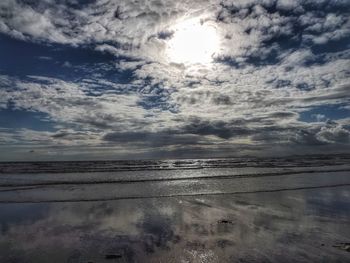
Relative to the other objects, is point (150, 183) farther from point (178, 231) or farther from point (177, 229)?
point (178, 231)

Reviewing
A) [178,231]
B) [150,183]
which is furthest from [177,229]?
[150,183]

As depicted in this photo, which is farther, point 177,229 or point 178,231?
point 177,229

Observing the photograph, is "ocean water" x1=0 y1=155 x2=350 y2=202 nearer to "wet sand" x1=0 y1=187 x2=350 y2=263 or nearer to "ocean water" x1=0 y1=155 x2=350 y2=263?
"ocean water" x1=0 y1=155 x2=350 y2=263

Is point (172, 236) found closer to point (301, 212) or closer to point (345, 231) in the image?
point (345, 231)

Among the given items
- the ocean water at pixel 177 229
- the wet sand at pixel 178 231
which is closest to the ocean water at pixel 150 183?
the ocean water at pixel 177 229

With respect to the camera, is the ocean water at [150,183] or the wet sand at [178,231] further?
the ocean water at [150,183]

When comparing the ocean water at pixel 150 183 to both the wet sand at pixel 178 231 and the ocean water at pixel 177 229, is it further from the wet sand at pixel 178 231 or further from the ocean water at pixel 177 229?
the wet sand at pixel 178 231

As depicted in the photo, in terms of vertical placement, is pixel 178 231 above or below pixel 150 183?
below

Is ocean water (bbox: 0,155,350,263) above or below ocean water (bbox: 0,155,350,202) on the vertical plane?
below

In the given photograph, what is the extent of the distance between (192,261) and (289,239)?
3.83m

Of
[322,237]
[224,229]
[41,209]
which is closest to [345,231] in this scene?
[322,237]

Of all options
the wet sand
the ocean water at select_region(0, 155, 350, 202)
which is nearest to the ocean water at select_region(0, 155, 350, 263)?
the wet sand

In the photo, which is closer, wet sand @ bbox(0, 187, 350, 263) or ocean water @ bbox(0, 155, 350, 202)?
wet sand @ bbox(0, 187, 350, 263)

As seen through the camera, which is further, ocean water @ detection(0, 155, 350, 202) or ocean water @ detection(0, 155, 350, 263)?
ocean water @ detection(0, 155, 350, 202)
